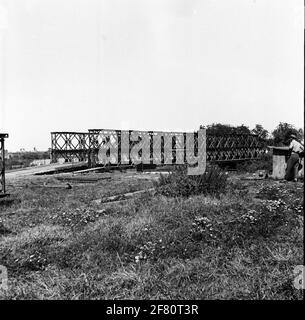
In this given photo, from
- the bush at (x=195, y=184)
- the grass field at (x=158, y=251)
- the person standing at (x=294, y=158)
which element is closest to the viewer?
the grass field at (x=158, y=251)

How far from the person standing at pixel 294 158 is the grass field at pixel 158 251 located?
16.3 ft

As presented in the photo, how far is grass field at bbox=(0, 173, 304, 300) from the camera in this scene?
10.6 ft

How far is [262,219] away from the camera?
545 centimetres

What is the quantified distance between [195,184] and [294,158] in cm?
543

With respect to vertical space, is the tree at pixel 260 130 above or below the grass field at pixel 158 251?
above

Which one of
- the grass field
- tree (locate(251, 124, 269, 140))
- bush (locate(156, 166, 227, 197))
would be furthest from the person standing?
tree (locate(251, 124, 269, 140))

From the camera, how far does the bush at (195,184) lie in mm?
7980

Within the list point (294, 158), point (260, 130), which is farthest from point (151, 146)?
point (260, 130)

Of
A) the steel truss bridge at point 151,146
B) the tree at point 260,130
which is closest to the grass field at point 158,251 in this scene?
the steel truss bridge at point 151,146

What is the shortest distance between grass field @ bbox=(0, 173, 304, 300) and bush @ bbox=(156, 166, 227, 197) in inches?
39.0

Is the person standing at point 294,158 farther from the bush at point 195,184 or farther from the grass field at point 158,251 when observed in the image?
the grass field at point 158,251

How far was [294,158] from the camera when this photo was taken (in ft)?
37.9

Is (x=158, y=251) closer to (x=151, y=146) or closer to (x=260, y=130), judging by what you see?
(x=151, y=146)

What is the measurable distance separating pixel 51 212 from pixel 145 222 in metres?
2.74
